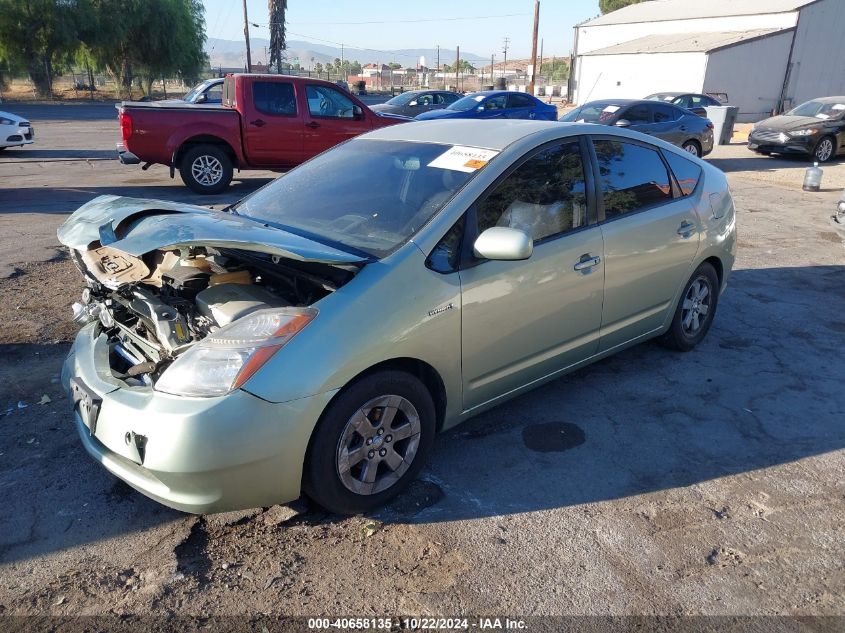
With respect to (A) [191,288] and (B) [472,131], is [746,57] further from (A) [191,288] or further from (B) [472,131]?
(A) [191,288]

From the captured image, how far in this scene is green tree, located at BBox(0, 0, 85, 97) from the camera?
1453 inches

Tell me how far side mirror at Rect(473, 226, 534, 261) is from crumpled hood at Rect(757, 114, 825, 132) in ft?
54.8

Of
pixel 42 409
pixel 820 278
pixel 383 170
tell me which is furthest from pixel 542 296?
pixel 820 278

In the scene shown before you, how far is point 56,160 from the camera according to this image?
1522 cm

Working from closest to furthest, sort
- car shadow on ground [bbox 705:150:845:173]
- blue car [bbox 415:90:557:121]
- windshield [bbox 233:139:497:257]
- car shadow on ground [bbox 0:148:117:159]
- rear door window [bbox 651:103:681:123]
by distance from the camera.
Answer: windshield [bbox 233:139:497:257] < rear door window [bbox 651:103:681:123] < car shadow on ground [bbox 0:148:117:159] < blue car [bbox 415:90:557:121] < car shadow on ground [bbox 705:150:845:173]

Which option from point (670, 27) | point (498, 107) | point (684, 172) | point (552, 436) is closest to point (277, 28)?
point (670, 27)

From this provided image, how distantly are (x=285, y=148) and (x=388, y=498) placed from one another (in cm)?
944

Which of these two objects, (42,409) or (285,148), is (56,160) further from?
(42,409)

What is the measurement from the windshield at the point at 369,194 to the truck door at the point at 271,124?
7.55m

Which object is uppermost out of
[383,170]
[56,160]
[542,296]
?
[383,170]

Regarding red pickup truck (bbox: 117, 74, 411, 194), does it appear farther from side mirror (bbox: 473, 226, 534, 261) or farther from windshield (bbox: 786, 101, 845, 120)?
windshield (bbox: 786, 101, 845, 120)

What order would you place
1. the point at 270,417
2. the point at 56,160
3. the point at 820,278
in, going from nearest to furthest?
the point at 270,417 < the point at 820,278 < the point at 56,160

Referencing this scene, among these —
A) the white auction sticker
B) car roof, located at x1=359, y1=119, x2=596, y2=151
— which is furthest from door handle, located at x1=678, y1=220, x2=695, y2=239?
the white auction sticker

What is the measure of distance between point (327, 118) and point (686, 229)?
27.9 ft
